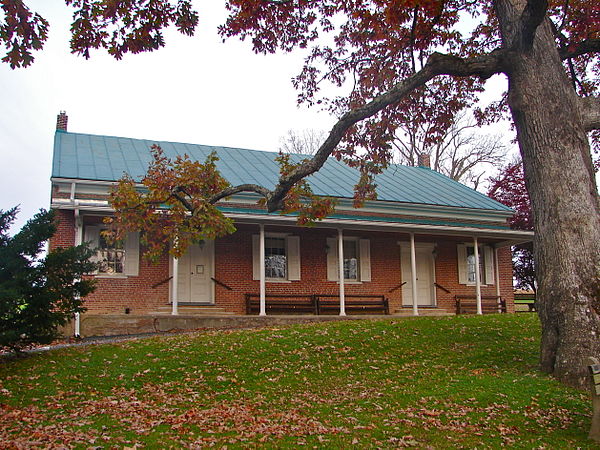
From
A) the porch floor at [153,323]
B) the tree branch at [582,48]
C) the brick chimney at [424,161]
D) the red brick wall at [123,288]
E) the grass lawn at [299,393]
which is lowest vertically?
the grass lawn at [299,393]

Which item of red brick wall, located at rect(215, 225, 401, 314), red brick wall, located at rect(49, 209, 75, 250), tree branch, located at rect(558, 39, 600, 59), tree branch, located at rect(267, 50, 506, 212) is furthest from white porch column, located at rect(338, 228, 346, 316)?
tree branch, located at rect(558, 39, 600, 59)

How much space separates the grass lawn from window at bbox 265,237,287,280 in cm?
640

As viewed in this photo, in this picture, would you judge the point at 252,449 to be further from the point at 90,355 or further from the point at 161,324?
the point at 161,324

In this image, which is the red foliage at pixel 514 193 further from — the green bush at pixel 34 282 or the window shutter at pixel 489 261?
the green bush at pixel 34 282

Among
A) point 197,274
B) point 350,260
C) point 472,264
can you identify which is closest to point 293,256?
point 350,260

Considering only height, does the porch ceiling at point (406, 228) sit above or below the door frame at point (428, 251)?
above

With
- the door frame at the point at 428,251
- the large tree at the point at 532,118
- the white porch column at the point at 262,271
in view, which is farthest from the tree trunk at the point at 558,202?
the door frame at the point at 428,251

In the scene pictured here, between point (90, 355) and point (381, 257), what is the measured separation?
1238cm

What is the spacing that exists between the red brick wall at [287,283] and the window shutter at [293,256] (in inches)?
8.5

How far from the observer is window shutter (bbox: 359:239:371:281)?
22.0m

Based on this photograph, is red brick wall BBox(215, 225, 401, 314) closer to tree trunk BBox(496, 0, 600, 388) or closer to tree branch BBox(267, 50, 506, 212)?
tree branch BBox(267, 50, 506, 212)

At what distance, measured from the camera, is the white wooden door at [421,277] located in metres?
22.7

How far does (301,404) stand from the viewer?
30.6 feet

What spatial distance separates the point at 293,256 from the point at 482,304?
7664 mm
